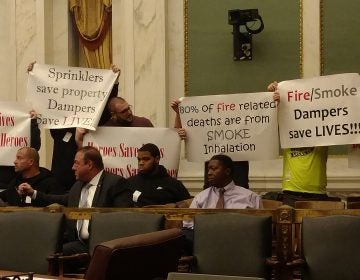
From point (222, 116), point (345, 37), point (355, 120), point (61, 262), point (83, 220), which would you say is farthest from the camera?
point (345, 37)

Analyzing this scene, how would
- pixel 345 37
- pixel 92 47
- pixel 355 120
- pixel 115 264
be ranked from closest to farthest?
pixel 115 264, pixel 355 120, pixel 345 37, pixel 92 47

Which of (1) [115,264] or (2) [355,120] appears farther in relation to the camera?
(2) [355,120]

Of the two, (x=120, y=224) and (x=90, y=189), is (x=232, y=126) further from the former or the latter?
(x=120, y=224)

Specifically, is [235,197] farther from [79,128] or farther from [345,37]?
[345,37]

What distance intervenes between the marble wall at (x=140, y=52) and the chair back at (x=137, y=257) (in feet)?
17.6

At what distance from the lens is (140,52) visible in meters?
10.0

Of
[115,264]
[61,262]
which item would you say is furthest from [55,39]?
[115,264]

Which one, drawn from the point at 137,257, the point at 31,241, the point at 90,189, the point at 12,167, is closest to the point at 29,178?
the point at 12,167

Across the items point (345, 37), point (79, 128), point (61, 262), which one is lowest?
point (61, 262)

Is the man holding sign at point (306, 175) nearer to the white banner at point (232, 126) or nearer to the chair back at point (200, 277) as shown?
the white banner at point (232, 126)

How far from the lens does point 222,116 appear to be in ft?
25.3

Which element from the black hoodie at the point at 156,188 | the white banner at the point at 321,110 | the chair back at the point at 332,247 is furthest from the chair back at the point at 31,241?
the white banner at the point at 321,110

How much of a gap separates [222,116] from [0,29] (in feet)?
14.7

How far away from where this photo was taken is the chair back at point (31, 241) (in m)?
5.80
